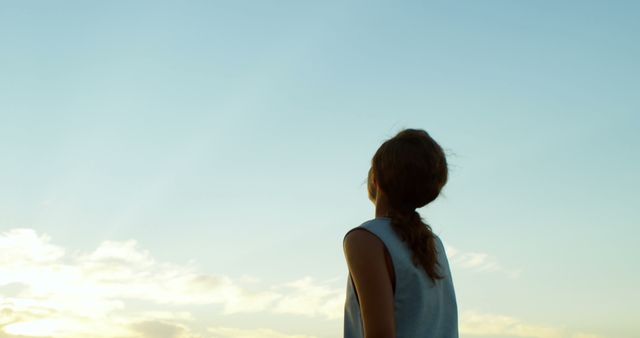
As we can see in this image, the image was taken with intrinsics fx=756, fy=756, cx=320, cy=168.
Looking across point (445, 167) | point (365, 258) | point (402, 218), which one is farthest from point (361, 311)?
point (445, 167)

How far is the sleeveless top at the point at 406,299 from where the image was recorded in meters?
4.57

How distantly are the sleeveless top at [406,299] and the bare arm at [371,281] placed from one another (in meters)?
0.08

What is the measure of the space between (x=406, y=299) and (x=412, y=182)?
727 mm

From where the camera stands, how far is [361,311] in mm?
4410

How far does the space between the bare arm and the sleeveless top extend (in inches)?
3.3

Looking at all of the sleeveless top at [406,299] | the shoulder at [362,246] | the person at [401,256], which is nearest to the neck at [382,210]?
the person at [401,256]

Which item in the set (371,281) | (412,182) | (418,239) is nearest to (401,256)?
(418,239)

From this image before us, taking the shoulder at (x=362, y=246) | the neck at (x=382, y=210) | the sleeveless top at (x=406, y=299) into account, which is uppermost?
the neck at (x=382, y=210)

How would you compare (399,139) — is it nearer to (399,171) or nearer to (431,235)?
(399,171)

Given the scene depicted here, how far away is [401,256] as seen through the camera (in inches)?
181

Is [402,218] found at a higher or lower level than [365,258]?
higher

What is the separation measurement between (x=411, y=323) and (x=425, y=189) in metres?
0.84

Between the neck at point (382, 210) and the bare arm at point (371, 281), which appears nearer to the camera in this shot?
the bare arm at point (371, 281)

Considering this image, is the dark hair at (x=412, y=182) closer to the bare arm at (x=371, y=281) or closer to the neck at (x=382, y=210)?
the neck at (x=382, y=210)
